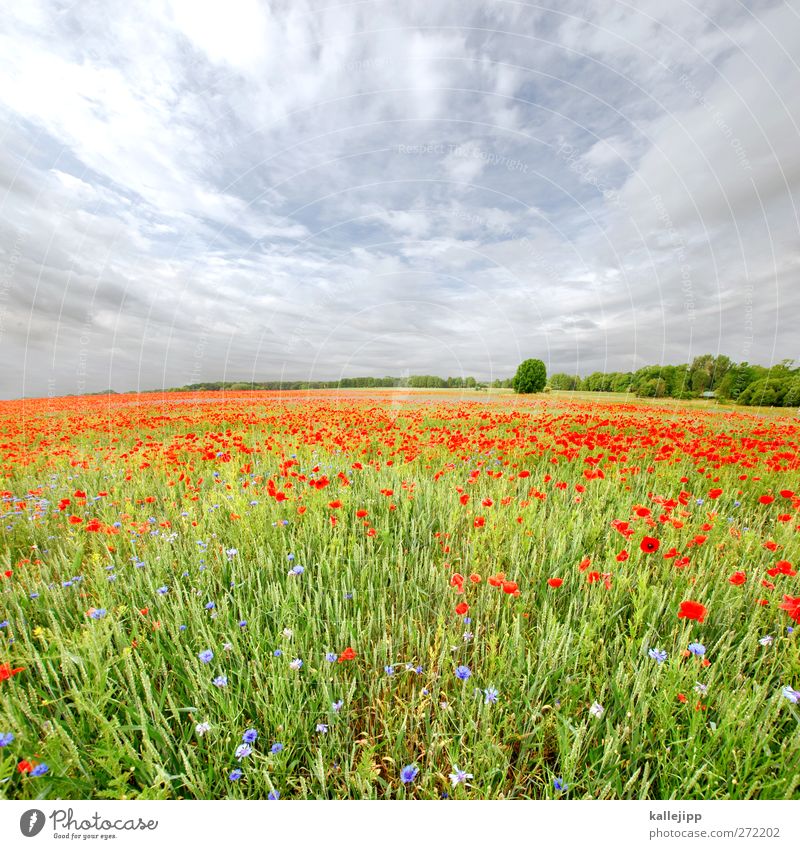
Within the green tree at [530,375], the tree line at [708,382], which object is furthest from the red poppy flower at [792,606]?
the green tree at [530,375]

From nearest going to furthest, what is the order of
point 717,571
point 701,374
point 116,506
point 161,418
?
point 717,571, point 116,506, point 161,418, point 701,374

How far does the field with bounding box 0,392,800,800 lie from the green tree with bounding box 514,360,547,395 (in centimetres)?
4359

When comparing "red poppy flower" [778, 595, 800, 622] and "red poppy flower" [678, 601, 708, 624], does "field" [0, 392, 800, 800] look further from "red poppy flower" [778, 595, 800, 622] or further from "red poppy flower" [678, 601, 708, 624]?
"red poppy flower" [778, 595, 800, 622]

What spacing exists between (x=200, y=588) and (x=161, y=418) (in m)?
11.2

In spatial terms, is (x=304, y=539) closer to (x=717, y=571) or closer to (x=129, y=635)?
(x=129, y=635)

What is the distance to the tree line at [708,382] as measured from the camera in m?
30.4

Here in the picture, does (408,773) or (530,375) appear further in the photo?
(530,375)

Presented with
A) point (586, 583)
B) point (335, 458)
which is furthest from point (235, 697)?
point (335, 458)

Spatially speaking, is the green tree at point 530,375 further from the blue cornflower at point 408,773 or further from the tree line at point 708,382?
the blue cornflower at point 408,773

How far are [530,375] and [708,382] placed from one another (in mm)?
20511

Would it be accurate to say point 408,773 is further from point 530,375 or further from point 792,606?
point 530,375

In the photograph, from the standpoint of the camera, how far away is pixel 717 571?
8.98 ft

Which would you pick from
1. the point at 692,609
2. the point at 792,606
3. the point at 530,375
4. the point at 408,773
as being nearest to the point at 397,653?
the point at 408,773

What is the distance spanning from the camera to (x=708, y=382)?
4425 cm
